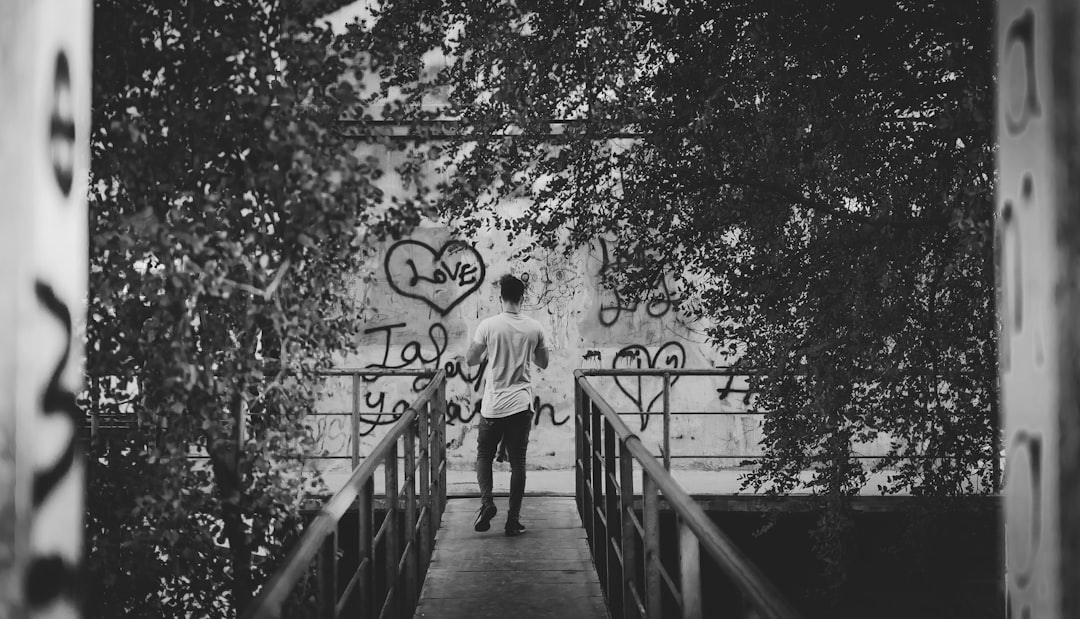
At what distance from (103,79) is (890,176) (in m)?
3.35

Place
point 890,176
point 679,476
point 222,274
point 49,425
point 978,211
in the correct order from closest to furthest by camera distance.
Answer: point 49,425 < point 222,274 < point 978,211 < point 890,176 < point 679,476

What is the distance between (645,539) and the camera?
3.44 meters

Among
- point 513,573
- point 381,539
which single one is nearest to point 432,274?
point 513,573

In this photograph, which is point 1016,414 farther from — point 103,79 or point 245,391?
point 103,79

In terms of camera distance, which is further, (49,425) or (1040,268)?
(49,425)

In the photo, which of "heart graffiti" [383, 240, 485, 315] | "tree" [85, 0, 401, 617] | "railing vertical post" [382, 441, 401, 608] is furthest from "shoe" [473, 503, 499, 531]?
"heart graffiti" [383, 240, 485, 315]

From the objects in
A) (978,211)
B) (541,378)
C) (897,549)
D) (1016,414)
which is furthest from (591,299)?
(1016,414)

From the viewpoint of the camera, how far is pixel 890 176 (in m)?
4.08

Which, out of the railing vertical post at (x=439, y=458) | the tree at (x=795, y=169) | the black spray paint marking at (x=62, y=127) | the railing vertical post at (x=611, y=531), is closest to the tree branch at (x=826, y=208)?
the tree at (x=795, y=169)

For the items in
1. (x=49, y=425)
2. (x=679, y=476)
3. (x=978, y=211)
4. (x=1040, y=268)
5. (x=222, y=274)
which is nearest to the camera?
(x=1040, y=268)

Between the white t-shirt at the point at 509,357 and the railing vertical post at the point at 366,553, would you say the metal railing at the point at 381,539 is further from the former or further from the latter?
the white t-shirt at the point at 509,357

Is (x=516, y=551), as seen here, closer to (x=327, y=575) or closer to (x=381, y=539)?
(x=381, y=539)

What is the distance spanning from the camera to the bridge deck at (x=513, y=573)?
4.59 metres

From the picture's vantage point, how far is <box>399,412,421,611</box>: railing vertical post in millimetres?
4340
